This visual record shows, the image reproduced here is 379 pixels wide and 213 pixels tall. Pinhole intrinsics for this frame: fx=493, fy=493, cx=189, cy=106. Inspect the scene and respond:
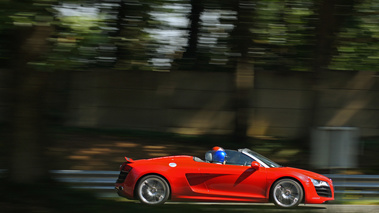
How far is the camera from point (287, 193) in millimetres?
8758

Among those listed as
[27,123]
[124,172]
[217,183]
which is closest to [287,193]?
[217,183]

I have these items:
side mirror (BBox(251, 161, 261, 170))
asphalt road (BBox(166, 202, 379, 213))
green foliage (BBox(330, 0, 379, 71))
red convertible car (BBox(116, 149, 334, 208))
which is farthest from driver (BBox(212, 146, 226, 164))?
green foliage (BBox(330, 0, 379, 71))

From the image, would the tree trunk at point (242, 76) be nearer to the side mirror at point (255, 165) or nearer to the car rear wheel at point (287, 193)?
the side mirror at point (255, 165)

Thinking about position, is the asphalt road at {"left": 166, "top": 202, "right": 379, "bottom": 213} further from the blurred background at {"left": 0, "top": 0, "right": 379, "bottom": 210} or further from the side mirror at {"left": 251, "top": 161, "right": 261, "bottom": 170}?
the blurred background at {"left": 0, "top": 0, "right": 379, "bottom": 210}

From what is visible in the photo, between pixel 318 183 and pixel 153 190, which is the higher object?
pixel 318 183

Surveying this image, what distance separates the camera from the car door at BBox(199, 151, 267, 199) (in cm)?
866

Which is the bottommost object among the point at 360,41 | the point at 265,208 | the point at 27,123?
the point at 265,208

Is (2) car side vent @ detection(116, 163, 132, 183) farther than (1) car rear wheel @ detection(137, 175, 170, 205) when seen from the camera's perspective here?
Yes

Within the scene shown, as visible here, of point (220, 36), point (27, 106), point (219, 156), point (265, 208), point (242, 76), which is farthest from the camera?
point (220, 36)

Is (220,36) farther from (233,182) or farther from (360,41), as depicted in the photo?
(233,182)

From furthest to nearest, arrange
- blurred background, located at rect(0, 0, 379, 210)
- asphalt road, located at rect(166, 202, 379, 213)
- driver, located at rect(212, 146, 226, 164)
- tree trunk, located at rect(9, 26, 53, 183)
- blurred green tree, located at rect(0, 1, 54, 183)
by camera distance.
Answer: blurred background, located at rect(0, 0, 379, 210) → driver, located at rect(212, 146, 226, 164) → asphalt road, located at rect(166, 202, 379, 213) → tree trunk, located at rect(9, 26, 53, 183) → blurred green tree, located at rect(0, 1, 54, 183)

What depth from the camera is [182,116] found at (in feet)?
47.6

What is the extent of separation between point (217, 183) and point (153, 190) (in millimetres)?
1128

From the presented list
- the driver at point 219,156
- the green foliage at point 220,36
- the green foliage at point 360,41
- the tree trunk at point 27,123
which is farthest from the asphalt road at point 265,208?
the green foliage at point 360,41
